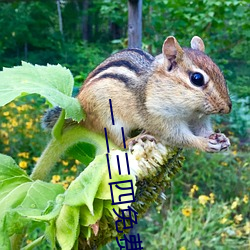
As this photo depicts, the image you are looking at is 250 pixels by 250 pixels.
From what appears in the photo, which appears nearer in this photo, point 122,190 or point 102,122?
point 122,190

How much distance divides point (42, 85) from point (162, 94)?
25cm

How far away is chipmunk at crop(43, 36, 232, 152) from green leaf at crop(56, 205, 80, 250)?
8.2 inches

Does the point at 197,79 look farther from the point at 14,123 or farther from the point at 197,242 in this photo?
the point at 14,123

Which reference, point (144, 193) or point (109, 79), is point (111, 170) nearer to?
point (144, 193)

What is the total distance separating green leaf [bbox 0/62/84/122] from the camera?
1.84 ft

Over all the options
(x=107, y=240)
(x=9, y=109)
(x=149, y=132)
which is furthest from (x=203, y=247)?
(x=107, y=240)

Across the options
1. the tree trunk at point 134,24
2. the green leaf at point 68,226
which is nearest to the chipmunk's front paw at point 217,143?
the green leaf at point 68,226

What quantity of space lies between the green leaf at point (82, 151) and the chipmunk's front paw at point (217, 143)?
6.3 inches

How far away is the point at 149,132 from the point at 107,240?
231mm

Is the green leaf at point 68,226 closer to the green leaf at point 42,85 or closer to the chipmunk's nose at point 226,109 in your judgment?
the green leaf at point 42,85

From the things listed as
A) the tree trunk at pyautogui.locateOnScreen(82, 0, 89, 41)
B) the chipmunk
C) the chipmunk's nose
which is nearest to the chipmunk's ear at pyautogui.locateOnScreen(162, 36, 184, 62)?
the chipmunk

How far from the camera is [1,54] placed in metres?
3.58

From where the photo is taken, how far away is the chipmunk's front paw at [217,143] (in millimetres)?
610

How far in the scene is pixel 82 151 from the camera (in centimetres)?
64
